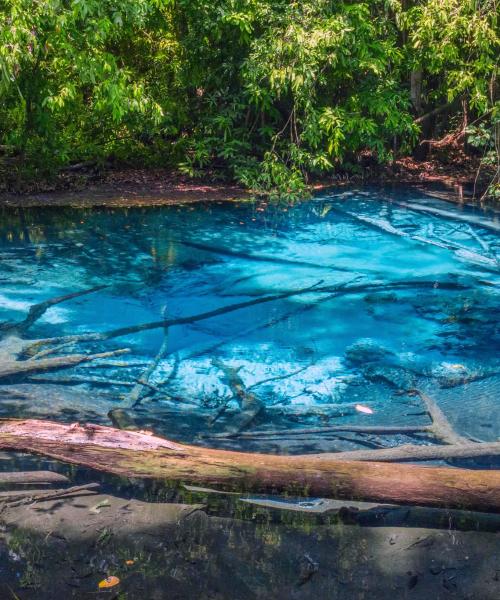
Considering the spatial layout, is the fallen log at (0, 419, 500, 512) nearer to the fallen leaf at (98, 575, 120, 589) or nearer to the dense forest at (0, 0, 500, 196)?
the fallen leaf at (98, 575, 120, 589)

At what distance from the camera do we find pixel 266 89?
11.0 m

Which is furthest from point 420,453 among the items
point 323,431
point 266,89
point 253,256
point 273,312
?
point 266,89

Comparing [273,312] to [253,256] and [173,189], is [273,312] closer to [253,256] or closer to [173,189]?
[253,256]

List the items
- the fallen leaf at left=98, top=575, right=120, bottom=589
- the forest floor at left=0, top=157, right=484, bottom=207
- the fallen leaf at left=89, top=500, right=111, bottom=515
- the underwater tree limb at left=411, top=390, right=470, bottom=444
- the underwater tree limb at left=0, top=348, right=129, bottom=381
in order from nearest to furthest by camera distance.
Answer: the fallen leaf at left=98, top=575, right=120, bottom=589 → the fallen leaf at left=89, top=500, right=111, bottom=515 → the underwater tree limb at left=411, top=390, right=470, bottom=444 → the underwater tree limb at left=0, top=348, right=129, bottom=381 → the forest floor at left=0, top=157, right=484, bottom=207

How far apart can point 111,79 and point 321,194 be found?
4.05 metres

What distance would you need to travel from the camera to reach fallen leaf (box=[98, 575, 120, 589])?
291cm

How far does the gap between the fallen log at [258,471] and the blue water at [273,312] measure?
3.48 feet

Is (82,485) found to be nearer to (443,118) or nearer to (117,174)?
(117,174)

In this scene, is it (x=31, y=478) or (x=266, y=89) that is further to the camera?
(x=266, y=89)

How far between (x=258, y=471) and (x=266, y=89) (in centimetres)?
853

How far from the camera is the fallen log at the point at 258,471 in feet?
10.5

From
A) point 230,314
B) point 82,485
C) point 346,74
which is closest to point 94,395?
point 82,485

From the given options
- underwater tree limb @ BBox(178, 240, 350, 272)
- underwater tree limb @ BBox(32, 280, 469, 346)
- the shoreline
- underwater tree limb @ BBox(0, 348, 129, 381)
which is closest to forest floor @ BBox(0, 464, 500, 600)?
underwater tree limb @ BBox(0, 348, 129, 381)

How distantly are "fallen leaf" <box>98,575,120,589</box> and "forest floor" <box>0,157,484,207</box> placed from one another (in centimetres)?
813
